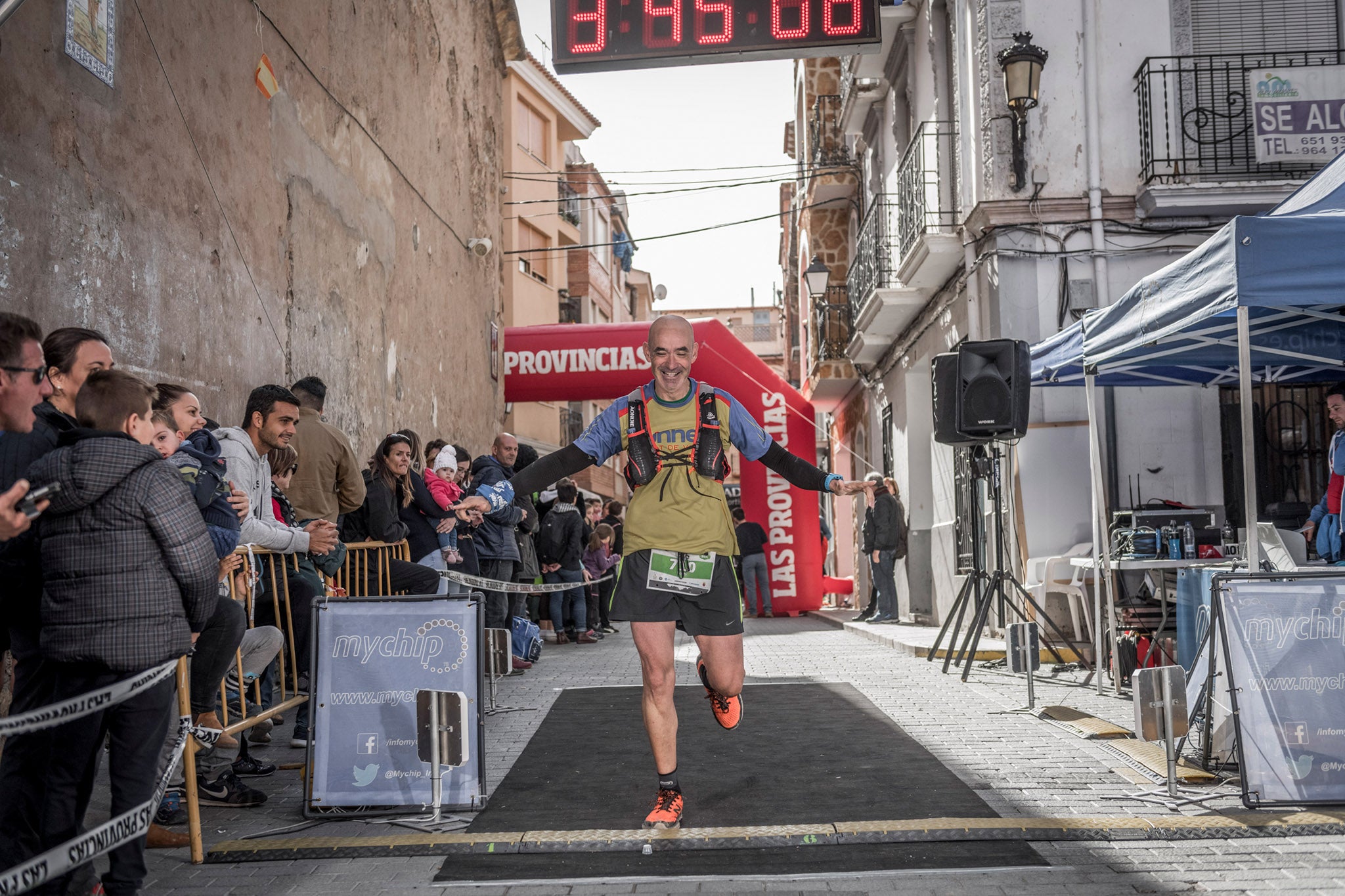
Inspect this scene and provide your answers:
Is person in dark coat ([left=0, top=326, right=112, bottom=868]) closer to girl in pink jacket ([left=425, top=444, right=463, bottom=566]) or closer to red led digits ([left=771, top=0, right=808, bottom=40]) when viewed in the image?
girl in pink jacket ([left=425, top=444, right=463, bottom=566])

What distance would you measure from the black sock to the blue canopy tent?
3.01 m

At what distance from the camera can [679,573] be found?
18.1ft

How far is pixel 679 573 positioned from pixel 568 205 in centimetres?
3938

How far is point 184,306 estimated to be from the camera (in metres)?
8.99

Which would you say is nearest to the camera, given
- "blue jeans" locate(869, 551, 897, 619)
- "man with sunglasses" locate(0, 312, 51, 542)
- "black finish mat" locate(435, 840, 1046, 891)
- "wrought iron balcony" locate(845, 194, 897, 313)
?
"man with sunglasses" locate(0, 312, 51, 542)

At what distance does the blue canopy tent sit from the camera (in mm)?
6297

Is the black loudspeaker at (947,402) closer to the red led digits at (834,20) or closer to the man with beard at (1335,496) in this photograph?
the man with beard at (1335,496)

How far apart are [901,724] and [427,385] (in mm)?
10110

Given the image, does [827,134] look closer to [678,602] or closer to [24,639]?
[678,602]

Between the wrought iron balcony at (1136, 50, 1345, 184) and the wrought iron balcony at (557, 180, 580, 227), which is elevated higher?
the wrought iron balcony at (557, 180, 580, 227)

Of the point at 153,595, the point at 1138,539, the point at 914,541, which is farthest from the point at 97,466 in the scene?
the point at 914,541

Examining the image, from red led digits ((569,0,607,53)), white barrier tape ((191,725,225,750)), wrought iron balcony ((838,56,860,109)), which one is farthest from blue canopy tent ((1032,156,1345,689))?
wrought iron balcony ((838,56,860,109))

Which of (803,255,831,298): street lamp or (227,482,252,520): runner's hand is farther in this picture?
(803,255,831,298): street lamp

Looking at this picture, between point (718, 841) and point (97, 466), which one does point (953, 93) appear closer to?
point (718, 841)
